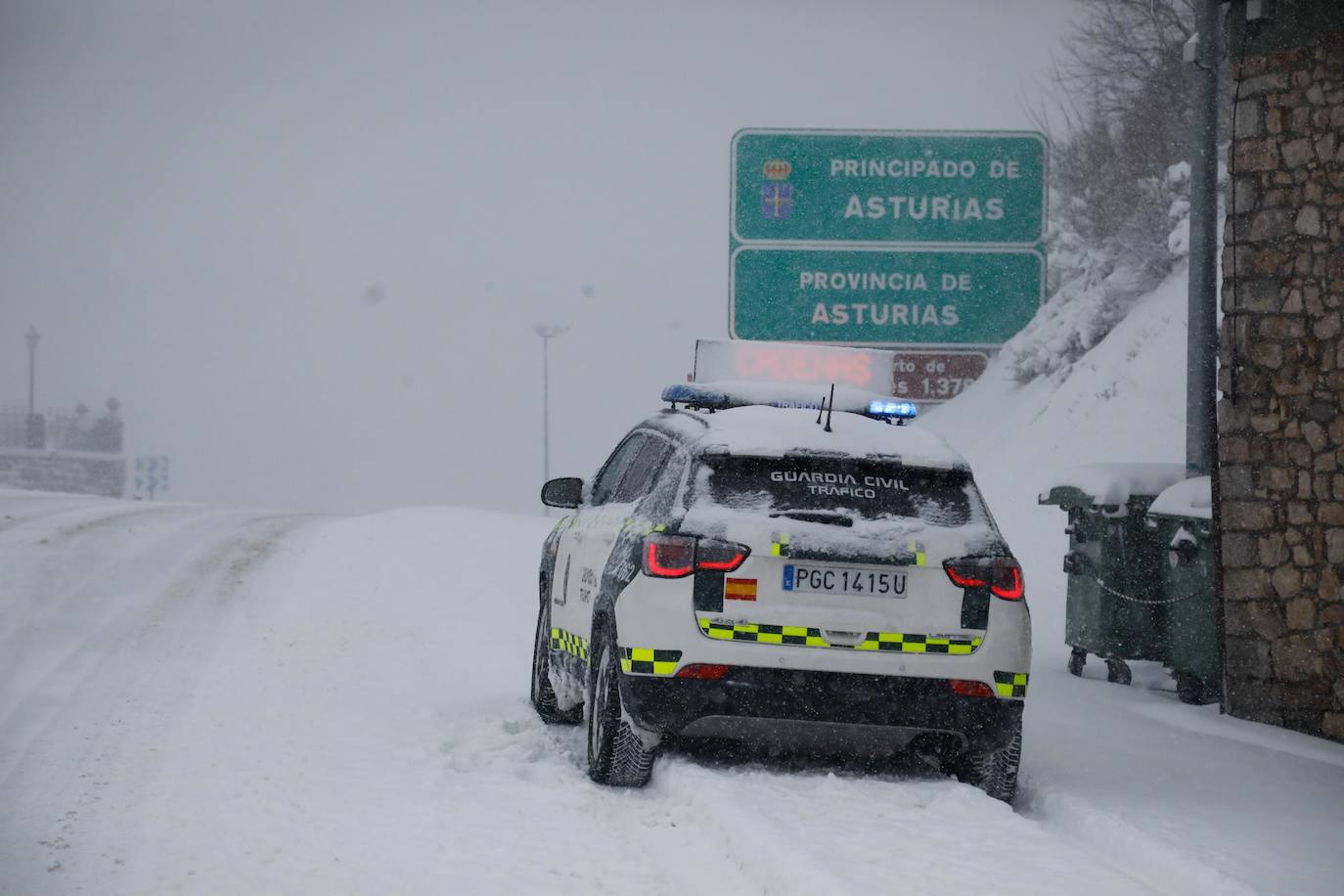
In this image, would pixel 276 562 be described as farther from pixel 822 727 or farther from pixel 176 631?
pixel 822 727

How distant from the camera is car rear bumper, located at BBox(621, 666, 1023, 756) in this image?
269 inches

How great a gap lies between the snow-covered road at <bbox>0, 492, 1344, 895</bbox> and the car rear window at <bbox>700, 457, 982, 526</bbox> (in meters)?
1.16

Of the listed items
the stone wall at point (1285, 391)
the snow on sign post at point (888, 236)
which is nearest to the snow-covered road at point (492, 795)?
the stone wall at point (1285, 391)

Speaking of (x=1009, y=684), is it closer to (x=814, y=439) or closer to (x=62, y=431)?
(x=814, y=439)

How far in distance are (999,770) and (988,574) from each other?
0.87 meters

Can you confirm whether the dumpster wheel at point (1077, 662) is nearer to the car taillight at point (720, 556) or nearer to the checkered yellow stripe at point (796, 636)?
the checkered yellow stripe at point (796, 636)

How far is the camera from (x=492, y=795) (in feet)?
23.9

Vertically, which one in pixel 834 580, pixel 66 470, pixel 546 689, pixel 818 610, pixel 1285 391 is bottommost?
pixel 546 689

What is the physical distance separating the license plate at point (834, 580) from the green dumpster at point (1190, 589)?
470cm

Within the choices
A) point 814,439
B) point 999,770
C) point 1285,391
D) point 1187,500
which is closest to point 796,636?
point 814,439

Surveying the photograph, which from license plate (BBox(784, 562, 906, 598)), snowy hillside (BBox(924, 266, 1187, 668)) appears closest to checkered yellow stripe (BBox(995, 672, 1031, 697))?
license plate (BBox(784, 562, 906, 598))

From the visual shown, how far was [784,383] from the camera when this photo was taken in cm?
866

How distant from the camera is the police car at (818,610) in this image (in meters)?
6.84

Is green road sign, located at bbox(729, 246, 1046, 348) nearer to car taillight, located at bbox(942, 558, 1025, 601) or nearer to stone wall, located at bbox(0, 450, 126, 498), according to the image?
car taillight, located at bbox(942, 558, 1025, 601)
